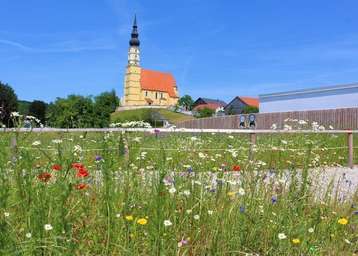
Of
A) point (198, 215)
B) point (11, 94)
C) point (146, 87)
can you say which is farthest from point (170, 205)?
point (146, 87)

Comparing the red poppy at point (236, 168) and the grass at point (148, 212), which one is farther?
the red poppy at point (236, 168)

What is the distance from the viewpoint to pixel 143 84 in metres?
132

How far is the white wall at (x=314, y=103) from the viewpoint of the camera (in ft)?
97.5

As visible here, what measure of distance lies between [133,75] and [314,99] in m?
108

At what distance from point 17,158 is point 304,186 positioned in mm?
1912

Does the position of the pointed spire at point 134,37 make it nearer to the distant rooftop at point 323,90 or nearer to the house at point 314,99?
the house at point 314,99

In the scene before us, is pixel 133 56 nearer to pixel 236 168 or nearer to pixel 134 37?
pixel 134 37

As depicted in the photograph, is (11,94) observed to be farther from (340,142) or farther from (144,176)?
(144,176)

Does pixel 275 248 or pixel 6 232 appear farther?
pixel 275 248

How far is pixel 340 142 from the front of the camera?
11797 mm

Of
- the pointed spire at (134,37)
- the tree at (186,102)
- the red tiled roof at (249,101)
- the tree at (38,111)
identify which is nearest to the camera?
the tree at (38,111)

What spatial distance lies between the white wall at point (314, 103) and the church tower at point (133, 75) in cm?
9463

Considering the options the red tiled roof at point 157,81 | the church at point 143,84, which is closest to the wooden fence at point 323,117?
the church at point 143,84

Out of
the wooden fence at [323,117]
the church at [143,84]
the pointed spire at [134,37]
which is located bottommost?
the wooden fence at [323,117]
